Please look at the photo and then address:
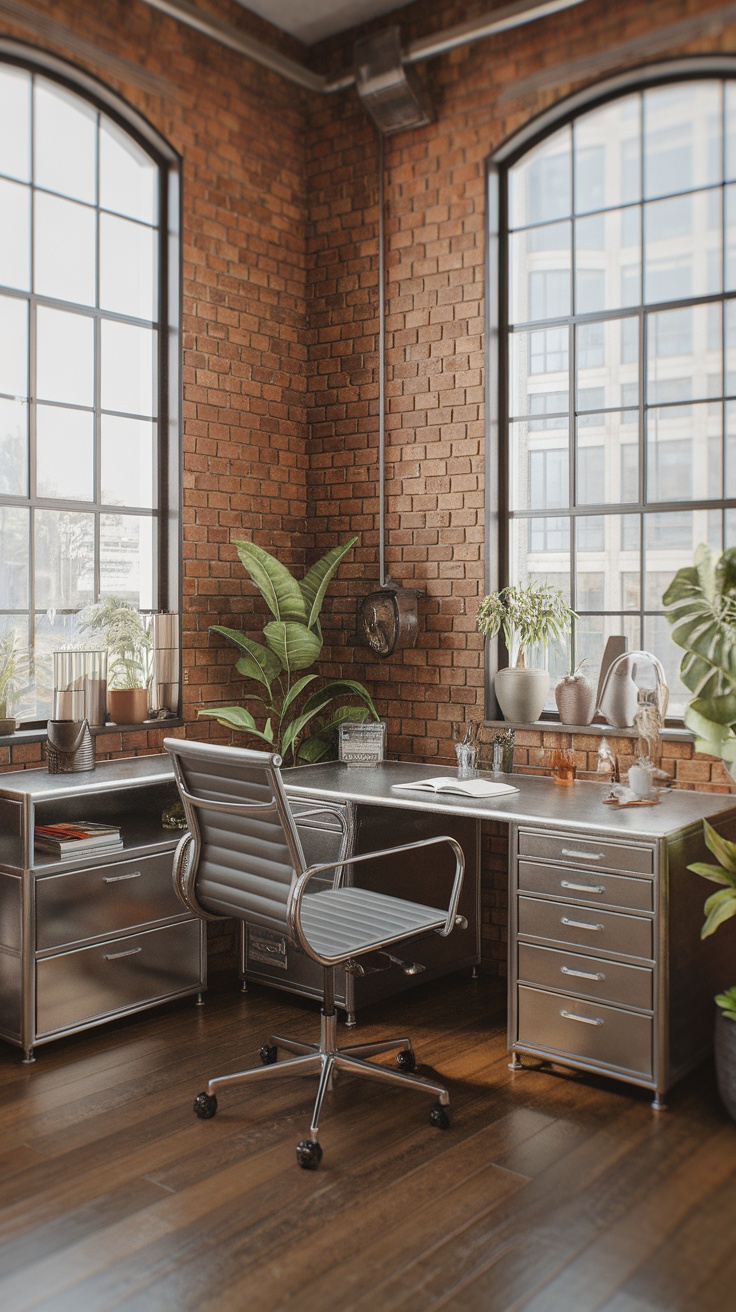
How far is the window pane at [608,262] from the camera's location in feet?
14.2

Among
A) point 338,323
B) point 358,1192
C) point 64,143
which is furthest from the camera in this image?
point 338,323

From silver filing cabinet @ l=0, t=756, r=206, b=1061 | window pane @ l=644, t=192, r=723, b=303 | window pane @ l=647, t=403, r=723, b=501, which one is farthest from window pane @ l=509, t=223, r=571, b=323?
silver filing cabinet @ l=0, t=756, r=206, b=1061

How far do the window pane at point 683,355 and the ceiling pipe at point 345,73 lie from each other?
130 cm

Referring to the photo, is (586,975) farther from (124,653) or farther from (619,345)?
(619,345)

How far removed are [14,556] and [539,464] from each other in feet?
7.13

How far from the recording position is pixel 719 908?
320cm

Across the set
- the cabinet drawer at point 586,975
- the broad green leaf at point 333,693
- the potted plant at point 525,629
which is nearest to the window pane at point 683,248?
the potted plant at point 525,629

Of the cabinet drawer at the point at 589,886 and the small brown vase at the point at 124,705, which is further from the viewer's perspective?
the small brown vase at the point at 124,705

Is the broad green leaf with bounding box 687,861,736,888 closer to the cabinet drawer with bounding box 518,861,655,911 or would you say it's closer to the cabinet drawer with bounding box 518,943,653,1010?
the cabinet drawer with bounding box 518,861,655,911

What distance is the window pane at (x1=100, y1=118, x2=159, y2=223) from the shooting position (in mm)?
4531

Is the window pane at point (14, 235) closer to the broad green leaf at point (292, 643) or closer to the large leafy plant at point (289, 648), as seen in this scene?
the large leafy plant at point (289, 648)

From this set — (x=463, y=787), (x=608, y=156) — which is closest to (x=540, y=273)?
(x=608, y=156)

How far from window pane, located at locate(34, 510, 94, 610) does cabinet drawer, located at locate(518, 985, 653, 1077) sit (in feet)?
7.62

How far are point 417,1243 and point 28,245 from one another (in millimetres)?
3701
